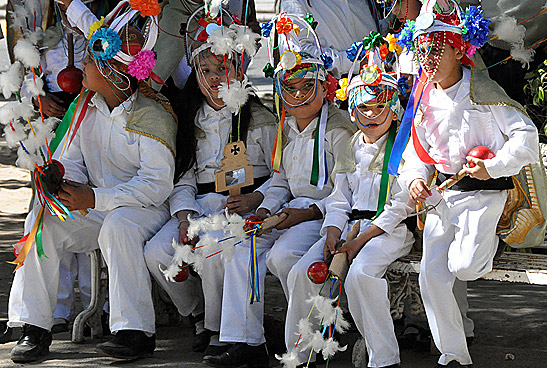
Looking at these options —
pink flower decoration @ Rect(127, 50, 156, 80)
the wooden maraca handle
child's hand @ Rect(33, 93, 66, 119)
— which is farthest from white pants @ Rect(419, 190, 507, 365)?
child's hand @ Rect(33, 93, 66, 119)

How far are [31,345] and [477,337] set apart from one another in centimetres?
230

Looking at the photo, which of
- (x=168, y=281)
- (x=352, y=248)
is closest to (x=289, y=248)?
(x=352, y=248)

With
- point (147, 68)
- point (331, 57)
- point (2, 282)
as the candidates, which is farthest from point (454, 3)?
point (2, 282)

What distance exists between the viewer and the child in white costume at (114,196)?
3.98 metres

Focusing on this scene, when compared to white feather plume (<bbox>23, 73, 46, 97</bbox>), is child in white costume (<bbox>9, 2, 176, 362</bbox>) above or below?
below

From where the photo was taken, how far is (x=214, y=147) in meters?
4.39

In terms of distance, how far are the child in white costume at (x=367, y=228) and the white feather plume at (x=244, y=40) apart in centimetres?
57

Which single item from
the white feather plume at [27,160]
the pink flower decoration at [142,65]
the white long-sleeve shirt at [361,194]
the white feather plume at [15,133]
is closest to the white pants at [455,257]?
the white long-sleeve shirt at [361,194]

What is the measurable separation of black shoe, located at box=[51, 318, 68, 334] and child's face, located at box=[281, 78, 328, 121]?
170 cm

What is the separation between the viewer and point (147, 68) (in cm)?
414

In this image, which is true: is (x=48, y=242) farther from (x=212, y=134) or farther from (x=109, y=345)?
(x=212, y=134)

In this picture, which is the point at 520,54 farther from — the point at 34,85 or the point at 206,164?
the point at 34,85

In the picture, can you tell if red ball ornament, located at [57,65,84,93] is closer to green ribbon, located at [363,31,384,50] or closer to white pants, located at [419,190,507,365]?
green ribbon, located at [363,31,384,50]

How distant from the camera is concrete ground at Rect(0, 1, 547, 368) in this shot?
392 centimetres
